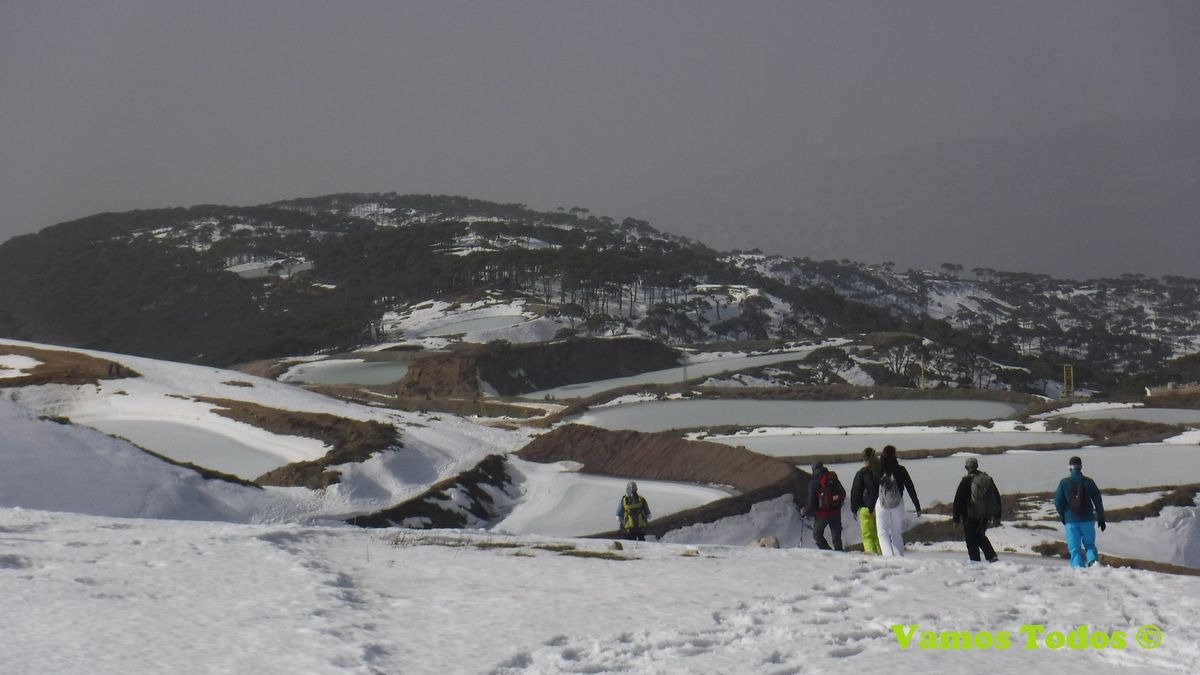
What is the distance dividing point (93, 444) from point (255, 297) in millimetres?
114806

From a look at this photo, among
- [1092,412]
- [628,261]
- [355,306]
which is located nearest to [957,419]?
[1092,412]

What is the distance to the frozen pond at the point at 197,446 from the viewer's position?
30.2 metres

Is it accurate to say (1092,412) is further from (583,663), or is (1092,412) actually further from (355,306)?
(355,306)

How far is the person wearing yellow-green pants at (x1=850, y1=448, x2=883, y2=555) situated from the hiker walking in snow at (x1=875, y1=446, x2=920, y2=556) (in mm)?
93

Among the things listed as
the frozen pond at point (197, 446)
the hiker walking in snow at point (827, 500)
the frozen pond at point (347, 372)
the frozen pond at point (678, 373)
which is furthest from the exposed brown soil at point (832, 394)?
the hiker walking in snow at point (827, 500)

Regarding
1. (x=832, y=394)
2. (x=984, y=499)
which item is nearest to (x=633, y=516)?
(x=984, y=499)

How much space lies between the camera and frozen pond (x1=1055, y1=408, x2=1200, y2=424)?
39.8m

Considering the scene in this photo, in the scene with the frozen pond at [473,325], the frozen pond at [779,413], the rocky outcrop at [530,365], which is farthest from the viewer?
the frozen pond at [473,325]

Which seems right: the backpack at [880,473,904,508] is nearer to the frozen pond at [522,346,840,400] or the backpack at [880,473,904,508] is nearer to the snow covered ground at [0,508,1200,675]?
the snow covered ground at [0,508,1200,675]

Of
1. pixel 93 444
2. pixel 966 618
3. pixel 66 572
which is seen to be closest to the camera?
pixel 966 618

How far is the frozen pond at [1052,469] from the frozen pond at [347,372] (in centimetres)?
4024

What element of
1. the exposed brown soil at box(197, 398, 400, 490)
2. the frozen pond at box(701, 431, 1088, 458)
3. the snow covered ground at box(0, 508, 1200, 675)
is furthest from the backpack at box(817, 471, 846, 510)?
A: the frozen pond at box(701, 431, 1088, 458)

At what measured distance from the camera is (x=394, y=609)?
1083cm

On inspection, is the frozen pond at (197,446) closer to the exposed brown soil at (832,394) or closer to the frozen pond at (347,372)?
the exposed brown soil at (832,394)
